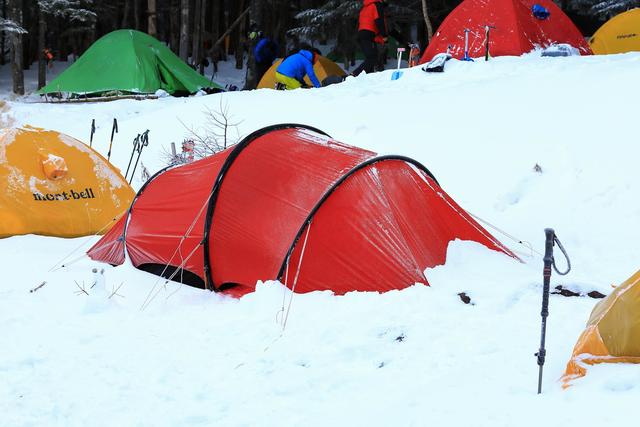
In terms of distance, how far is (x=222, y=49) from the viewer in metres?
29.4

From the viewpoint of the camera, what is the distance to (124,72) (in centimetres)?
1745

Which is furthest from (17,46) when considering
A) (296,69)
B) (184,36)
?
(296,69)

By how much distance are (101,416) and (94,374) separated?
540 millimetres

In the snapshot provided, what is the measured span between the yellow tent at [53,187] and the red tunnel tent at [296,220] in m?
1.55

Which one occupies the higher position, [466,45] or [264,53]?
[466,45]

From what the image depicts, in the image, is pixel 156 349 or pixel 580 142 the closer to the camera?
pixel 156 349

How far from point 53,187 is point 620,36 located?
11.5m

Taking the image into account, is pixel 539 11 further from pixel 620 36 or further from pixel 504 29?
pixel 620 36

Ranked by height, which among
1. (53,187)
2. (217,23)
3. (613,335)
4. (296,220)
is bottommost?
(53,187)

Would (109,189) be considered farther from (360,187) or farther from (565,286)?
(565,286)

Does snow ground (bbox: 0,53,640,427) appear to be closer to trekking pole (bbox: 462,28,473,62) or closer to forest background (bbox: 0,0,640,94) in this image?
trekking pole (bbox: 462,28,473,62)

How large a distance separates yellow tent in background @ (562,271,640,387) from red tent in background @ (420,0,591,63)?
9.87 meters

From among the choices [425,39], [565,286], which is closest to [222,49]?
[425,39]

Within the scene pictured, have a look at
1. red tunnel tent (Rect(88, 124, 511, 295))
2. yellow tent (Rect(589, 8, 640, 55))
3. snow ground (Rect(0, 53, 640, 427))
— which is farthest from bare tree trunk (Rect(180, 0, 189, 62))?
red tunnel tent (Rect(88, 124, 511, 295))
